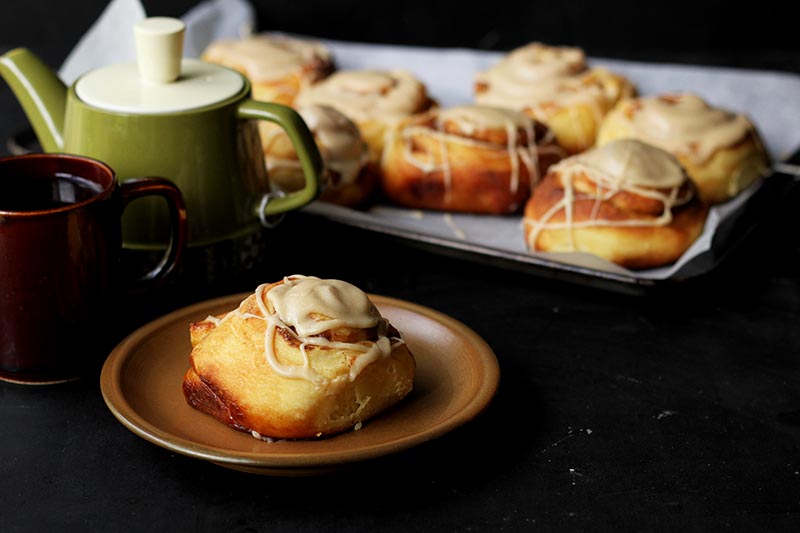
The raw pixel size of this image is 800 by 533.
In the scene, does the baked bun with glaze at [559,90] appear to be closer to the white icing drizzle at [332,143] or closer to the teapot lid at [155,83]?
the white icing drizzle at [332,143]

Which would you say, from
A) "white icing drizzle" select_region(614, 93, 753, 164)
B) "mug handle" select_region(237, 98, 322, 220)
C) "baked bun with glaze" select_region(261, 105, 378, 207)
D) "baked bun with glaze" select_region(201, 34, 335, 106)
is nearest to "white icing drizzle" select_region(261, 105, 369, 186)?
"baked bun with glaze" select_region(261, 105, 378, 207)

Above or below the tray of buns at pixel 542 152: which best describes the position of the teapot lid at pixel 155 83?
above

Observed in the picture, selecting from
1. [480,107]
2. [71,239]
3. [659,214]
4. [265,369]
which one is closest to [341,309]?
[265,369]

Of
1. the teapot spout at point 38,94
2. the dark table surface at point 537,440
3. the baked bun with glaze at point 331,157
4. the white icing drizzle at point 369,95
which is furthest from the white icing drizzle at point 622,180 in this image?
the teapot spout at point 38,94

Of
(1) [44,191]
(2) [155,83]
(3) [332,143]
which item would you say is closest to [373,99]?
(3) [332,143]

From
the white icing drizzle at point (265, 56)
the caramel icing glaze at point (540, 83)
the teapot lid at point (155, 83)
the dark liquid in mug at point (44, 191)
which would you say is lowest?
the white icing drizzle at point (265, 56)

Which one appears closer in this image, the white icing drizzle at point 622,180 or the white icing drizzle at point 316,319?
the white icing drizzle at point 316,319

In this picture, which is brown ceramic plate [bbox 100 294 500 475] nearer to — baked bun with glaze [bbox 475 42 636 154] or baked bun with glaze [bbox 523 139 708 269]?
baked bun with glaze [bbox 523 139 708 269]

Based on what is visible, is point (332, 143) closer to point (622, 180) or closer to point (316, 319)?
point (622, 180)
